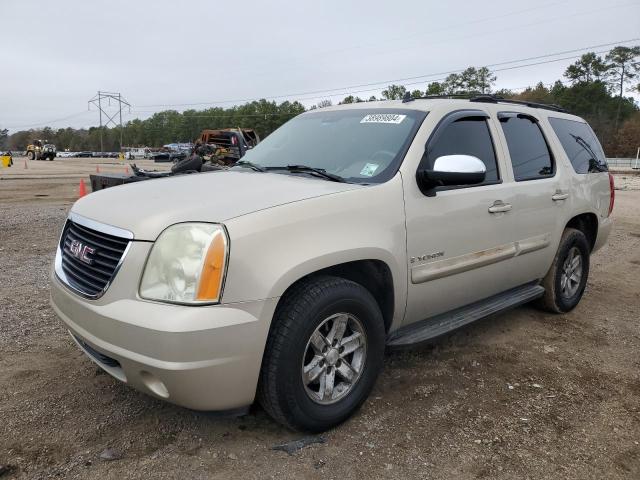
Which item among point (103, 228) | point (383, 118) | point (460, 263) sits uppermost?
point (383, 118)

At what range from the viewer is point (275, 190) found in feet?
9.24

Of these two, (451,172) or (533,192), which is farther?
(533,192)

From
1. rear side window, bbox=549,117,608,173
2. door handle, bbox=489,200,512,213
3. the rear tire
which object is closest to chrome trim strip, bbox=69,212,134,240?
door handle, bbox=489,200,512,213

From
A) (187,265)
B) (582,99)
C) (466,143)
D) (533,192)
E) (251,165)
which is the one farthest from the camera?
(582,99)

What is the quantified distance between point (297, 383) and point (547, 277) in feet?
9.82

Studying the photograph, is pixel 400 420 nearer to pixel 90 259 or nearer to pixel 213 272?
pixel 213 272

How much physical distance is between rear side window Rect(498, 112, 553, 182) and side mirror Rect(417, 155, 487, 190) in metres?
0.99

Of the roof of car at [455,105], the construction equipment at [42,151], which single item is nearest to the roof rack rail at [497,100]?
the roof of car at [455,105]

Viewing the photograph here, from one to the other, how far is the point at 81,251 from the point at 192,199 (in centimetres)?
64

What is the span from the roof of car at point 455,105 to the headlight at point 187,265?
1.88 m

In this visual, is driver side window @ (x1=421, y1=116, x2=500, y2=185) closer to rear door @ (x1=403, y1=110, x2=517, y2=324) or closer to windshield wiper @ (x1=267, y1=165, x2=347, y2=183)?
rear door @ (x1=403, y1=110, x2=517, y2=324)

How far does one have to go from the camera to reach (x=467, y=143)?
3648 millimetres

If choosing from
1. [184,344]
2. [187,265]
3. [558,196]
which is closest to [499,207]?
[558,196]

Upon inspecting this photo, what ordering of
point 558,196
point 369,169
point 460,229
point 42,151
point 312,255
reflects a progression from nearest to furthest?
point 312,255
point 369,169
point 460,229
point 558,196
point 42,151
